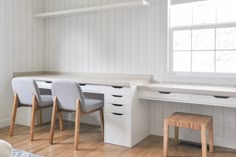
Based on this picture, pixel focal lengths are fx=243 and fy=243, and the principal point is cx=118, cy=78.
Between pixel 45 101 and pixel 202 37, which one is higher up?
pixel 202 37

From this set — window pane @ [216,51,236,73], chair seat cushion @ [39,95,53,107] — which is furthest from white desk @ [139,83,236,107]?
chair seat cushion @ [39,95,53,107]

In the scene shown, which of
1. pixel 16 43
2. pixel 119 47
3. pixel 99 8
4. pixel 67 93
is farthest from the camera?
pixel 16 43

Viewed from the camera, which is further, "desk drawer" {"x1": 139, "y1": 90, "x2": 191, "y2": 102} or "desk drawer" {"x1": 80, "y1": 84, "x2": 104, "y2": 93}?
"desk drawer" {"x1": 80, "y1": 84, "x2": 104, "y2": 93}

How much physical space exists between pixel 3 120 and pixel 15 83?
84 cm

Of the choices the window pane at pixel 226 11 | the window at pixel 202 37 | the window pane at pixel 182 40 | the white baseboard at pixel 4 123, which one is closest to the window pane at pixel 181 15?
the window at pixel 202 37

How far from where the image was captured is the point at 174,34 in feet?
10.5

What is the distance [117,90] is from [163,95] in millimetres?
539

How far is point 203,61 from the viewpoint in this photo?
10.0 feet

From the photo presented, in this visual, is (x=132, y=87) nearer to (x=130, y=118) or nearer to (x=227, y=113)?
(x=130, y=118)

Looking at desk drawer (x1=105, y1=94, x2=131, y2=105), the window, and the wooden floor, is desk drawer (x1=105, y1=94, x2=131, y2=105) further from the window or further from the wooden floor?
the window

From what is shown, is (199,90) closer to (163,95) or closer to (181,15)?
(163,95)

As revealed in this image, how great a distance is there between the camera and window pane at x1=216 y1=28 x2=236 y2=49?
9.39 feet

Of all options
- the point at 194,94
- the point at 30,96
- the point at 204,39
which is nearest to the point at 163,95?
the point at 194,94

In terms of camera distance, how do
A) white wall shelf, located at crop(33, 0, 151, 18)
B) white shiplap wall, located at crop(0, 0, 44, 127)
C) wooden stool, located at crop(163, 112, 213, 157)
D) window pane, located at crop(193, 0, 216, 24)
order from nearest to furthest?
wooden stool, located at crop(163, 112, 213, 157) < window pane, located at crop(193, 0, 216, 24) < white wall shelf, located at crop(33, 0, 151, 18) < white shiplap wall, located at crop(0, 0, 44, 127)
